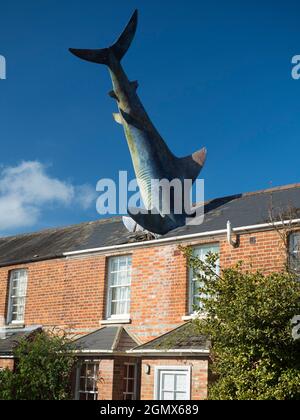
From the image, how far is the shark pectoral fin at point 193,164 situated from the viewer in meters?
24.3

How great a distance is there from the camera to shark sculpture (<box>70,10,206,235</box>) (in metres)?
22.7

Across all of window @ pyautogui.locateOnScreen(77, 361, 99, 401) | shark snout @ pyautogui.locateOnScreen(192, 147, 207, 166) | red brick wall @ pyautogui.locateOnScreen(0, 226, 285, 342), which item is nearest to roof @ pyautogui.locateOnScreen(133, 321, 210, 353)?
red brick wall @ pyautogui.locateOnScreen(0, 226, 285, 342)

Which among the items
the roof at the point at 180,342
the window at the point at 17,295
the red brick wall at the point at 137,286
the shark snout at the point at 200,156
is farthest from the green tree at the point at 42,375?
the shark snout at the point at 200,156

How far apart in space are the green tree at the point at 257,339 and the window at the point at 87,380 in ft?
18.7

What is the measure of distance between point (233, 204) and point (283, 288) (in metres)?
7.89

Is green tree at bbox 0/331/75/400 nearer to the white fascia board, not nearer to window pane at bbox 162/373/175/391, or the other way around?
the white fascia board

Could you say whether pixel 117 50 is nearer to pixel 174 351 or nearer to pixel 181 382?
pixel 174 351

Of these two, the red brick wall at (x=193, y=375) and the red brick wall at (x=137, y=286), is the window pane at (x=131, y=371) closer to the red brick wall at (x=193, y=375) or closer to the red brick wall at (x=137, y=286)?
the red brick wall at (x=137, y=286)

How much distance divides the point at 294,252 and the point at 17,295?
35.0 feet

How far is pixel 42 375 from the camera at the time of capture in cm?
1833

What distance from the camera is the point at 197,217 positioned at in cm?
2103

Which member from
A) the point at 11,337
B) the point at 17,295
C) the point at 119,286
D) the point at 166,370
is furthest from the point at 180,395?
the point at 17,295

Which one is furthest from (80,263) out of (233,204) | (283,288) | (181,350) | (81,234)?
(283,288)

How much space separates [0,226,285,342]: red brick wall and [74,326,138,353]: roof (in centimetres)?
38
